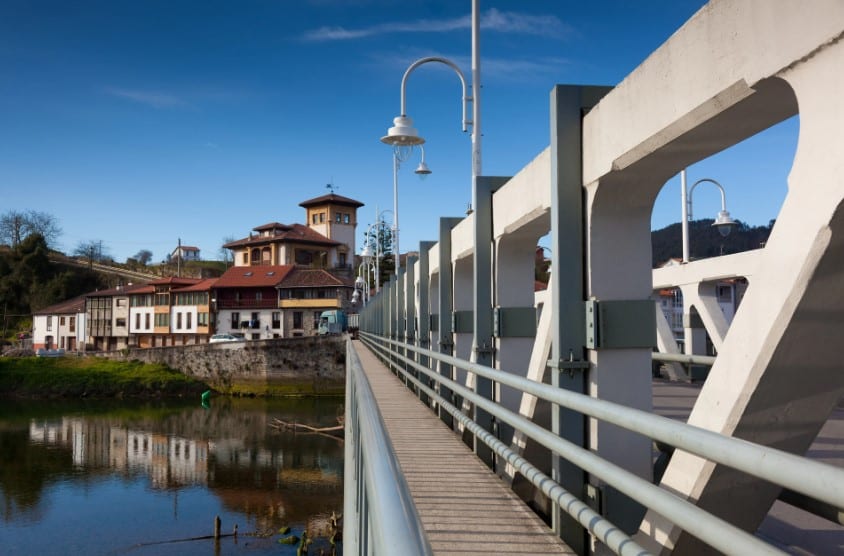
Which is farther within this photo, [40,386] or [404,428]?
[40,386]

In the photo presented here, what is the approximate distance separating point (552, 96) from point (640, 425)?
2966mm

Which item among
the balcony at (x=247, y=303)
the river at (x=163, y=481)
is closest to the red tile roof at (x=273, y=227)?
the balcony at (x=247, y=303)

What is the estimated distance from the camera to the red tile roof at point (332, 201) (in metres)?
91.3

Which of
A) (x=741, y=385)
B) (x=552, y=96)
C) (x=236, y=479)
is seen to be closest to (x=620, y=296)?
(x=552, y=96)

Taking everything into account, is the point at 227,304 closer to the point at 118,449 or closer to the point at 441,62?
the point at 118,449

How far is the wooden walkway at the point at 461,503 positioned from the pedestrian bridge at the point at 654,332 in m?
0.11

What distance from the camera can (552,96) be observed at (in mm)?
4699

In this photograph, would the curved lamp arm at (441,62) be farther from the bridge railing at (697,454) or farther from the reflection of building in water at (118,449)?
the reflection of building in water at (118,449)

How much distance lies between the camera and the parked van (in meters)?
62.0

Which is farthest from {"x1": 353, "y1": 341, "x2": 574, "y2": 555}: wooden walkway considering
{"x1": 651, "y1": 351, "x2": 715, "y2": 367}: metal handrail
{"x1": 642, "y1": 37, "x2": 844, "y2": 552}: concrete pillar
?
{"x1": 651, "y1": 351, "x2": 715, "y2": 367}: metal handrail

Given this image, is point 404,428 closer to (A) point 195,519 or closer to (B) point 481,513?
(B) point 481,513

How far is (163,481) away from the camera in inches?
1256

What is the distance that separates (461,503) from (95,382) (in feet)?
193

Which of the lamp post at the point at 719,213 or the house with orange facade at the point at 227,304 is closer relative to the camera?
the lamp post at the point at 719,213
